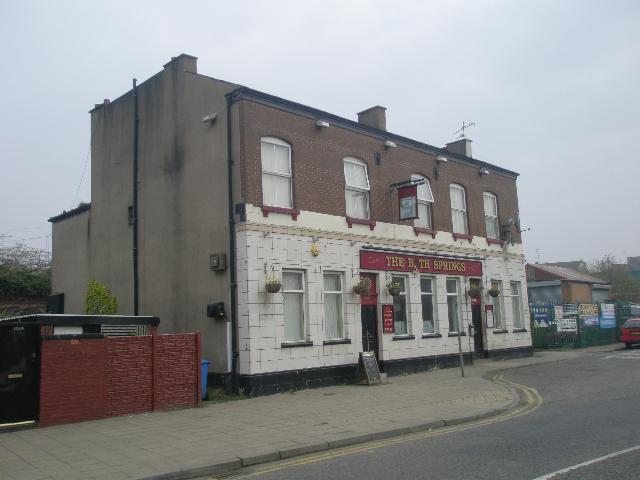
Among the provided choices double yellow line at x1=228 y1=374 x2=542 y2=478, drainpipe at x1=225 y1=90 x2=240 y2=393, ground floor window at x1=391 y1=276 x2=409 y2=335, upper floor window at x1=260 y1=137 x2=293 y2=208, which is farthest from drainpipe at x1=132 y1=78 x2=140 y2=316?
double yellow line at x1=228 y1=374 x2=542 y2=478

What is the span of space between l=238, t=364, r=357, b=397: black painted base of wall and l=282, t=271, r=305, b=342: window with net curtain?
3.32 ft

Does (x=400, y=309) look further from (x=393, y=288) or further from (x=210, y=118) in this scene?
(x=210, y=118)

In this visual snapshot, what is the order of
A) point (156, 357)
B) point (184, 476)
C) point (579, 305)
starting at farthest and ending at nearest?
point (579, 305)
point (156, 357)
point (184, 476)

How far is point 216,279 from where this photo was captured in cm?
1630

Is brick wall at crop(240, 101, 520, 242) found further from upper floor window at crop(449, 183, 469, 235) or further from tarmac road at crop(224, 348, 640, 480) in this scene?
tarmac road at crop(224, 348, 640, 480)

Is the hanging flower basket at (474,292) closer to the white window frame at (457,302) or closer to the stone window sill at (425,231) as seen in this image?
the white window frame at (457,302)

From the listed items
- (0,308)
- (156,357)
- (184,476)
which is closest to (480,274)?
(156,357)

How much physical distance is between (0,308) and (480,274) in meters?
20.7

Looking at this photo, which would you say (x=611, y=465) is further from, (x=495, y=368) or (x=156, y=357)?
(x=495, y=368)

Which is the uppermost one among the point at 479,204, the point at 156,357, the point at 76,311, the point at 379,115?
the point at 379,115

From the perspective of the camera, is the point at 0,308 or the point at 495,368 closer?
the point at 495,368

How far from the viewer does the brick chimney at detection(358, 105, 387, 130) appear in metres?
21.2

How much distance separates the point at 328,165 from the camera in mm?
18344

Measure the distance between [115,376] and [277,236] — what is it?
591 cm
